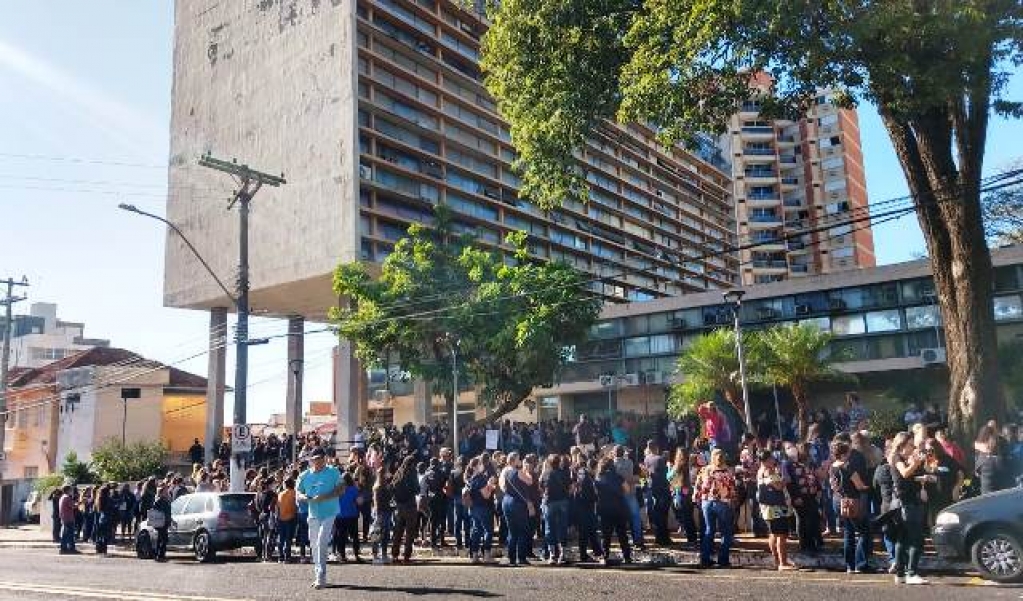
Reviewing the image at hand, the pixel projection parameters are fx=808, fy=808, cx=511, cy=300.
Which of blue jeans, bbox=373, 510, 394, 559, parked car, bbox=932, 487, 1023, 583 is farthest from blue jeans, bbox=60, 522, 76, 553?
parked car, bbox=932, 487, 1023, 583

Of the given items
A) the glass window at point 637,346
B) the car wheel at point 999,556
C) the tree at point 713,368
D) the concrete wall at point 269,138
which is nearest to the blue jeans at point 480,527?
the car wheel at point 999,556

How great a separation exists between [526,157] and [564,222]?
44797 millimetres

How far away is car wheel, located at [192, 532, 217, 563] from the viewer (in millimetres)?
16156

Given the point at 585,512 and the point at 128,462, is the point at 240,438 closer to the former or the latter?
the point at 585,512

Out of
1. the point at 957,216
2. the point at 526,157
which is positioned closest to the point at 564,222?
the point at 526,157

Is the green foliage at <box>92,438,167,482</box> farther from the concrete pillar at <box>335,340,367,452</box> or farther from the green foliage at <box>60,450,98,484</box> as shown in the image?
the concrete pillar at <box>335,340,367,452</box>

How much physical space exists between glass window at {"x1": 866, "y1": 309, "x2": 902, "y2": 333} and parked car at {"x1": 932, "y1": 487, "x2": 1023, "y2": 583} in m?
27.0

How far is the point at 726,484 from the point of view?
37.5 feet

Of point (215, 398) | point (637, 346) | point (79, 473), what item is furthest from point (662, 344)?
point (79, 473)

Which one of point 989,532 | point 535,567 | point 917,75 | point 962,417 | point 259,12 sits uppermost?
point 259,12

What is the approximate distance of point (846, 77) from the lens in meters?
12.7

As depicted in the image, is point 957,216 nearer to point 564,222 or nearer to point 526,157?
point 526,157

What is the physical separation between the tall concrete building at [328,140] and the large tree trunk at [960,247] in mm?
25919

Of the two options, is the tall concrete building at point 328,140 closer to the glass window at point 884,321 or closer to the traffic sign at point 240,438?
the glass window at point 884,321
